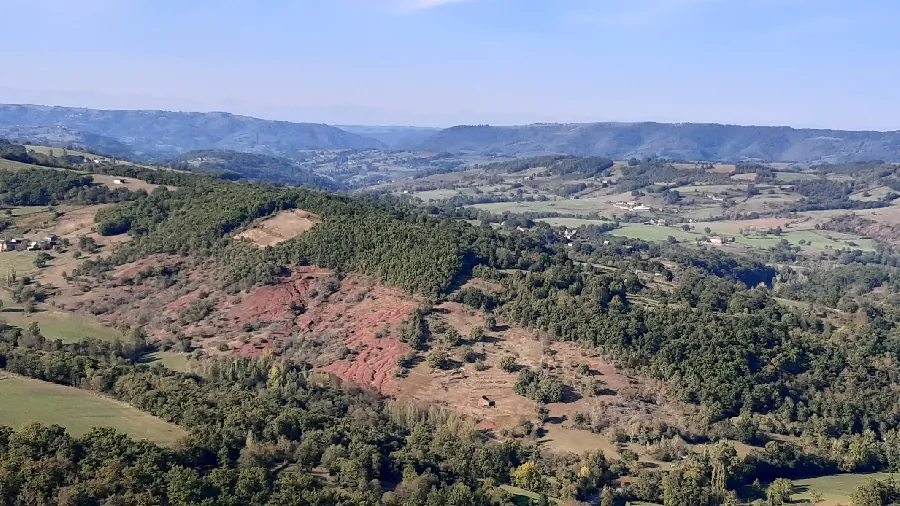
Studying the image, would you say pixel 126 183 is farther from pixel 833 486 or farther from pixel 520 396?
pixel 833 486

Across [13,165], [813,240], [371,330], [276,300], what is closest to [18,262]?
[276,300]

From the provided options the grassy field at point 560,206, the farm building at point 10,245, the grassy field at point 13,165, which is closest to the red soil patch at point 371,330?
the farm building at point 10,245

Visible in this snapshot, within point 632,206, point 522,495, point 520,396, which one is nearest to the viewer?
point 522,495

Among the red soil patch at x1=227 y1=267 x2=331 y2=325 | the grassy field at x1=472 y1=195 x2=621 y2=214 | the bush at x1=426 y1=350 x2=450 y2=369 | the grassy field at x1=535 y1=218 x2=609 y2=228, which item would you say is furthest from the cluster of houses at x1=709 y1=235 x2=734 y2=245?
the bush at x1=426 y1=350 x2=450 y2=369

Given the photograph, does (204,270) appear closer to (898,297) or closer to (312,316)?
(312,316)

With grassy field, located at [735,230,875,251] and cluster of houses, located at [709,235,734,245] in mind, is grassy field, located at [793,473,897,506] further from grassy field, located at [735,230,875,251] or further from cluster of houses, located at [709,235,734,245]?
grassy field, located at [735,230,875,251]

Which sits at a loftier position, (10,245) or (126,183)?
(126,183)
